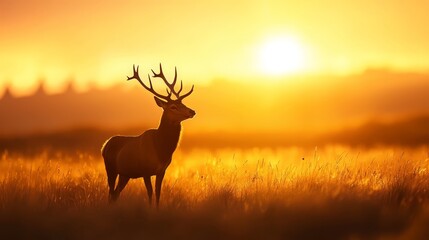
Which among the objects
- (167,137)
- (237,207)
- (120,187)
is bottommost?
(237,207)

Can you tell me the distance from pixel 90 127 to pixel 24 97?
6740 centimetres

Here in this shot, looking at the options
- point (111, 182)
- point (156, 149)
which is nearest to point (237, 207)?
point (156, 149)

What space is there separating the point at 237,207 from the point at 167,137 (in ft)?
5.84

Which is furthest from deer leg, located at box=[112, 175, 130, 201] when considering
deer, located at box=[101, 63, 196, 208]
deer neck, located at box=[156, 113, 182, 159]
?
deer neck, located at box=[156, 113, 182, 159]

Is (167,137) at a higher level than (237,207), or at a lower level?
higher

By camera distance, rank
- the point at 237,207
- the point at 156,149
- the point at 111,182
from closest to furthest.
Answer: the point at 237,207
the point at 156,149
the point at 111,182

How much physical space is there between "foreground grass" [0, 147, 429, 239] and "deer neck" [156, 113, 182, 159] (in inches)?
29.8

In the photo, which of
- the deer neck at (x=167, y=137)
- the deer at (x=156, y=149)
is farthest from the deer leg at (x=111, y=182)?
the deer neck at (x=167, y=137)

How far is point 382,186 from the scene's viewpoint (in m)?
11.6

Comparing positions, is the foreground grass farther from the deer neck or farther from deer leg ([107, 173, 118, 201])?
the deer neck

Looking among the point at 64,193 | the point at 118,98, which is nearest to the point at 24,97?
the point at 118,98

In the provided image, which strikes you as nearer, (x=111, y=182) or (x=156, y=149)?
(x=156, y=149)

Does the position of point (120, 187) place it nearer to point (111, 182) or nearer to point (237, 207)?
point (111, 182)

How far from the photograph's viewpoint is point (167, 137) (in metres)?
11.7
